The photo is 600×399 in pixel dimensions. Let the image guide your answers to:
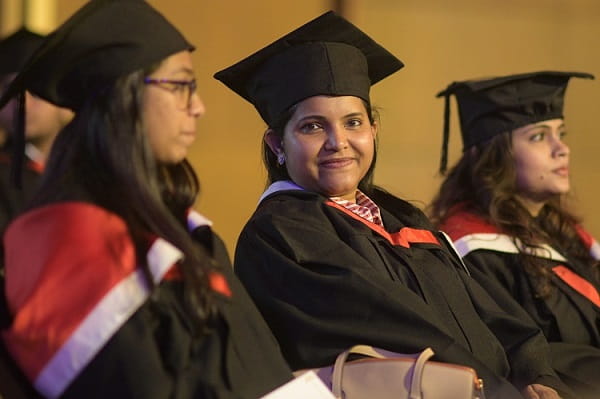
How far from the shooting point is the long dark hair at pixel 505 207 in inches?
185

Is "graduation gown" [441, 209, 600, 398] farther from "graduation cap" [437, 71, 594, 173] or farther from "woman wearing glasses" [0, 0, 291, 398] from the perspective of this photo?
"woman wearing glasses" [0, 0, 291, 398]

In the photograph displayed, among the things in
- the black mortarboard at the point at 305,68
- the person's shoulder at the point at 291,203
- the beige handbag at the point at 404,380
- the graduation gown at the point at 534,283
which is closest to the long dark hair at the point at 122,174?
the beige handbag at the point at 404,380

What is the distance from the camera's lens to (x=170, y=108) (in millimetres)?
3004

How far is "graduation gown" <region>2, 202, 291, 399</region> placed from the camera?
2.72 metres

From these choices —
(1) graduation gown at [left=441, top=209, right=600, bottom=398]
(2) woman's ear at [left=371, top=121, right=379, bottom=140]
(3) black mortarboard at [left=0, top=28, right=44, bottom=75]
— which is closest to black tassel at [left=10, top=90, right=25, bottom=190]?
(2) woman's ear at [left=371, top=121, right=379, bottom=140]

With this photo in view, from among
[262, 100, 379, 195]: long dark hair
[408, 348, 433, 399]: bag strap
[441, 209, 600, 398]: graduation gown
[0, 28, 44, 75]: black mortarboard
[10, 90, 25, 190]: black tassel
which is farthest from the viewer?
[0, 28, 44, 75]: black mortarboard

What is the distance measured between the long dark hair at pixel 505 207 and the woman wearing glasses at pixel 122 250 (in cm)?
179

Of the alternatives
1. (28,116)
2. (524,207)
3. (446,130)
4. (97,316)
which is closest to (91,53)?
(97,316)

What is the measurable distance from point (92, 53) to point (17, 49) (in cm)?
275

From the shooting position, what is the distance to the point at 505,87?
480 centimetres

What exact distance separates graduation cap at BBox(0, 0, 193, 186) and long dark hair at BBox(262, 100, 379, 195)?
0.99 meters

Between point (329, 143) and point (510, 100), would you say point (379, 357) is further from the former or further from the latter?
point (510, 100)

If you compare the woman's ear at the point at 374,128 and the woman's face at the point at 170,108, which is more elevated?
the woman's face at the point at 170,108

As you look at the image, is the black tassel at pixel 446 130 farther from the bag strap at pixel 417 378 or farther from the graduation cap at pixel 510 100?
the bag strap at pixel 417 378
